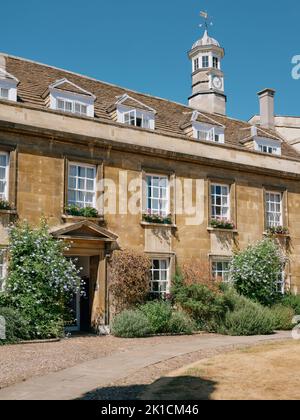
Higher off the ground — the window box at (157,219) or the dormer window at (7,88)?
the dormer window at (7,88)

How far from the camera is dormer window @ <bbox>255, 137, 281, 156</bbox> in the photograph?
23128 millimetres

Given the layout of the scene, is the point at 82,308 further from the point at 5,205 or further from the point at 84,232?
the point at 5,205

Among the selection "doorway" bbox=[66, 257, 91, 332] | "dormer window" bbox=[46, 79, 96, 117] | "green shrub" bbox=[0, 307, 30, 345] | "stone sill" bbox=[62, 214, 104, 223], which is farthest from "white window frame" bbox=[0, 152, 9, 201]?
"green shrub" bbox=[0, 307, 30, 345]

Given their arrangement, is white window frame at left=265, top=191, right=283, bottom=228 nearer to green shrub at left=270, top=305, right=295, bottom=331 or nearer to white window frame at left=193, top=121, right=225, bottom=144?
white window frame at left=193, top=121, right=225, bottom=144

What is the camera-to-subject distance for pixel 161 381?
8555mm

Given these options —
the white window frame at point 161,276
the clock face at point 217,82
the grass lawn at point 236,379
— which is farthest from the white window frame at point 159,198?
the clock face at point 217,82

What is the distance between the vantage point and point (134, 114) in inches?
771

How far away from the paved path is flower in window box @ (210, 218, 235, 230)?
6.13 metres

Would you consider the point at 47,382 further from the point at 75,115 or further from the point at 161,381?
the point at 75,115

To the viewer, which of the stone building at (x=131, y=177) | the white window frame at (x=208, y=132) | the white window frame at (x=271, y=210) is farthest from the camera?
the white window frame at (x=271, y=210)

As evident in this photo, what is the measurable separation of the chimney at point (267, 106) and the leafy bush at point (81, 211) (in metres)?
13.1

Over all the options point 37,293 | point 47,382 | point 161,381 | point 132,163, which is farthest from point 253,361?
point 132,163

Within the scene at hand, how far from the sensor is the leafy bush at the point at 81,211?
1668cm

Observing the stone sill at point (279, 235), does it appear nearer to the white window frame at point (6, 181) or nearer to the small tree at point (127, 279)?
the small tree at point (127, 279)
